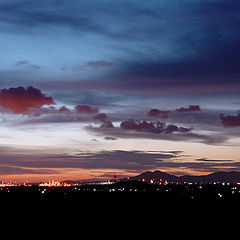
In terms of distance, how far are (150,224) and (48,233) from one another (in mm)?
26655

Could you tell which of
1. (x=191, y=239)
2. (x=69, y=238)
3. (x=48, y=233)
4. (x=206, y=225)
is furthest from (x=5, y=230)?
(x=206, y=225)

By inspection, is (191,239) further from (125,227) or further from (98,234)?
(125,227)

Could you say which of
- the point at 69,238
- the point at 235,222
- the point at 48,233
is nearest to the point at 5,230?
the point at 48,233

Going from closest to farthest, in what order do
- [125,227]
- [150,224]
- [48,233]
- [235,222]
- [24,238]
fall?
1. [24,238]
2. [48,233]
3. [125,227]
4. [150,224]
5. [235,222]

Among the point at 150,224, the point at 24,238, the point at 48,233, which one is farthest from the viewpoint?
the point at 150,224

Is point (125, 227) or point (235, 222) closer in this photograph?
point (125, 227)

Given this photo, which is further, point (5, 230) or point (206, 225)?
point (206, 225)

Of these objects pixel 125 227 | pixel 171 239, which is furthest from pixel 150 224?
pixel 171 239

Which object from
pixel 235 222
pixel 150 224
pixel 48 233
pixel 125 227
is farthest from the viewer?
pixel 235 222

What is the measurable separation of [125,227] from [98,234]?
13.6 metres

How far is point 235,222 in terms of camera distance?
104562 mm

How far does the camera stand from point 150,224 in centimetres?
9719

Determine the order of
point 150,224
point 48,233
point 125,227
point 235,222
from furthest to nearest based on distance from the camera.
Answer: point 235,222
point 150,224
point 125,227
point 48,233

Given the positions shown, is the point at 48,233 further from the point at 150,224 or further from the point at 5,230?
the point at 150,224
